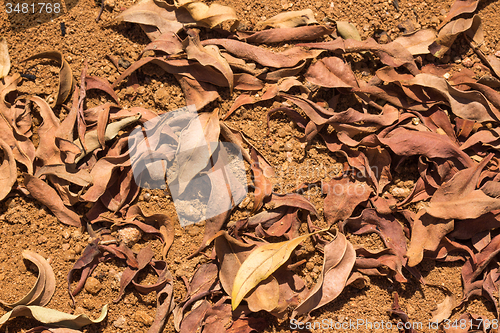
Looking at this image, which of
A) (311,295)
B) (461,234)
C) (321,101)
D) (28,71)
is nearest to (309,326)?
(311,295)

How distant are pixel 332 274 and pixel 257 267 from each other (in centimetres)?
29

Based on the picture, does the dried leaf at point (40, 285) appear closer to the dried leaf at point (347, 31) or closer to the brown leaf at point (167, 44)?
the brown leaf at point (167, 44)

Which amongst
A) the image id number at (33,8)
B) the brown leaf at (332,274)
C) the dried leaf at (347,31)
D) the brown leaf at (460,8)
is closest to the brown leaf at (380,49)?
the dried leaf at (347,31)

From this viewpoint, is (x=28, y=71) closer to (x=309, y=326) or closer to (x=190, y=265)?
(x=190, y=265)

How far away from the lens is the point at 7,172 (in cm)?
132

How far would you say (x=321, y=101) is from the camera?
4.62 ft

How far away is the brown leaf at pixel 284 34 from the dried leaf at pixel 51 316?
1207 millimetres

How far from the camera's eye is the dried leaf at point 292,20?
144cm

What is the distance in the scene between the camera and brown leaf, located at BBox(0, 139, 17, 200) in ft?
4.29

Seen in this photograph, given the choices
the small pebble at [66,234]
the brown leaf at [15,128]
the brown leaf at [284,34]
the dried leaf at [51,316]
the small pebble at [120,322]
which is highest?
the brown leaf at [284,34]

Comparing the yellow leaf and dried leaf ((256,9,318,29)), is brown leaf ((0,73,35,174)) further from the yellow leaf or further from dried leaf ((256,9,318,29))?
dried leaf ((256,9,318,29))

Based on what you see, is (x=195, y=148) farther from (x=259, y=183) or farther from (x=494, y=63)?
(x=494, y=63)

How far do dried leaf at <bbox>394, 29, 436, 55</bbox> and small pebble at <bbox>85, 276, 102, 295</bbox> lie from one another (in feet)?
5.16

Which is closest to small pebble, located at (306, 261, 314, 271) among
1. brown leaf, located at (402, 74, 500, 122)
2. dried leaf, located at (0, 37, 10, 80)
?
brown leaf, located at (402, 74, 500, 122)
